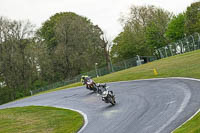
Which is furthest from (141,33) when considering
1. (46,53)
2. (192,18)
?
(46,53)

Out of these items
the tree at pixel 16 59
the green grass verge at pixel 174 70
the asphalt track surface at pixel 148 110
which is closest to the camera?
the asphalt track surface at pixel 148 110

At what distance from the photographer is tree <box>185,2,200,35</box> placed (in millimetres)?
66062

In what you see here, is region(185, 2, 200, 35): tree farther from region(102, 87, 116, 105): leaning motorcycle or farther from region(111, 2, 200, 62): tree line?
region(102, 87, 116, 105): leaning motorcycle

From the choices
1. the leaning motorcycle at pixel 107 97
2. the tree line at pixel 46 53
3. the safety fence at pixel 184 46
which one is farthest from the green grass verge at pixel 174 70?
the tree line at pixel 46 53

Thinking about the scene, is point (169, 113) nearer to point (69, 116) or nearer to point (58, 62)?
point (69, 116)

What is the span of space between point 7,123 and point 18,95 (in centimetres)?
4361

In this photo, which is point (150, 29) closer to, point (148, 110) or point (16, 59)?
point (16, 59)

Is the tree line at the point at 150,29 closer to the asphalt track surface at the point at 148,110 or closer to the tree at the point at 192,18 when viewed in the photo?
the tree at the point at 192,18

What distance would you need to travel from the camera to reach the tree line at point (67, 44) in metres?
Answer: 64.1

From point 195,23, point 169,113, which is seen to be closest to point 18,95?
point 195,23

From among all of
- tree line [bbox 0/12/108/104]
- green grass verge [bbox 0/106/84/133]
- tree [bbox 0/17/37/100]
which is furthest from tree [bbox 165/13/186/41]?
green grass verge [bbox 0/106/84/133]

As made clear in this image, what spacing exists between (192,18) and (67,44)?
2639 centimetres

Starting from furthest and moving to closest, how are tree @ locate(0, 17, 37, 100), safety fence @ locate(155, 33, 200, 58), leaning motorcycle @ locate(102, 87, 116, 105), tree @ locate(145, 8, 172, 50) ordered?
tree @ locate(145, 8, 172, 50) → tree @ locate(0, 17, 37, 100) → safety fence @ locate(155, 33, 200, 58) → leaning motorcycle @ locate(102, 87, 116, 105)

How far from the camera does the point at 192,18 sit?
67.4 meters
